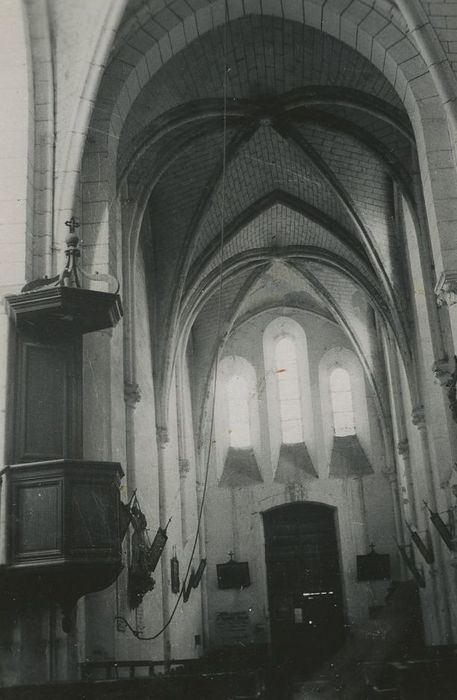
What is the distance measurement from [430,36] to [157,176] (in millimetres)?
6087

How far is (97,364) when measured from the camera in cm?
1008

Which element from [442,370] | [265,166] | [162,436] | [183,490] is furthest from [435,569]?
[265,166]

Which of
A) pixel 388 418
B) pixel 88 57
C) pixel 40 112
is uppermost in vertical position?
pixel 88 57

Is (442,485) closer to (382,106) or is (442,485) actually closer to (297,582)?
(382,106)

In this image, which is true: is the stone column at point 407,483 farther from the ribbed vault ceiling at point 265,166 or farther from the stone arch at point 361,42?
the stone arch at point 361,42

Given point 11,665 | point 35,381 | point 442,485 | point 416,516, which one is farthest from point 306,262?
point 11,665

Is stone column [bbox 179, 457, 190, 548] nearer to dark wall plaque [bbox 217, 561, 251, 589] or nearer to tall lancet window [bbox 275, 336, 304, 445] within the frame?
dark wall plaque [bbox 217, 561, 251, 589]

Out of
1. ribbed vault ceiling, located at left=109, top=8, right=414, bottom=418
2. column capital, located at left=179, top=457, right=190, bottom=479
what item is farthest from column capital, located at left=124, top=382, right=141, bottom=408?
column capital, located at left=179, top=457, right=190, bottom=479

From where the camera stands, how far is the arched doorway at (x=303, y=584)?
71.8ft

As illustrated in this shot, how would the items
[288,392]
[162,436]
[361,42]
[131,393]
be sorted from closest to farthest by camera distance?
[361,42]
[131,393]
[162,436]
[288,392]

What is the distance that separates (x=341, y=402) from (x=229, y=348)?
354cm

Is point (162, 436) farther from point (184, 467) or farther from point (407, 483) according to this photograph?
point (407, 483)

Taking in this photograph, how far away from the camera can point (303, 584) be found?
22641 mm

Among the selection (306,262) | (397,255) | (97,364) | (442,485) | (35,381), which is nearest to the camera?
(35,381)
